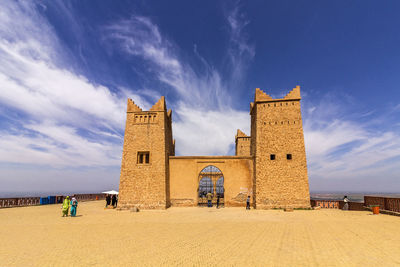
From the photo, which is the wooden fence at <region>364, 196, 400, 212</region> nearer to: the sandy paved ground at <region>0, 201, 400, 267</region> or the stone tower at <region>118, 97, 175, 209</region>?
the sandy paved ground at <region>0, 201, 400, 267</region>

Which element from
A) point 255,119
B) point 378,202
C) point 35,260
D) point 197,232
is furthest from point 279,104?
point 35,260

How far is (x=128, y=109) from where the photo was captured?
20.6m

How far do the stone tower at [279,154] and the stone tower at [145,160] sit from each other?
795cm

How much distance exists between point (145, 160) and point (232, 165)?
7.70m

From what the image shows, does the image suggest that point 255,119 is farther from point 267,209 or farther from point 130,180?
point 130,180

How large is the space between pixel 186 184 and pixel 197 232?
414 inches

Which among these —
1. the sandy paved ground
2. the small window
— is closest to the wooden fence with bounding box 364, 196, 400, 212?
the sandy paved ground

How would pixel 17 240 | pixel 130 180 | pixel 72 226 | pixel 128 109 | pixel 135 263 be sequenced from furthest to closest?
1. pixel 128 109
2. pixel 130 180
3. pixel 72 226
4. pixel 17 240
5. pixel 135 263

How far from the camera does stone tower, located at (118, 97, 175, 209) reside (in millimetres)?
18672

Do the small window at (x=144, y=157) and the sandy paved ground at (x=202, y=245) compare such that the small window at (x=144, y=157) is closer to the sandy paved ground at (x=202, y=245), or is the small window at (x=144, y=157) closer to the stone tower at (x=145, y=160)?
the stone tower at (x=145, y=160)

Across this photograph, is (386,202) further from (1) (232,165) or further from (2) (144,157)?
(2) (144,157)

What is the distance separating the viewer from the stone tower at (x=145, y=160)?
18672mm

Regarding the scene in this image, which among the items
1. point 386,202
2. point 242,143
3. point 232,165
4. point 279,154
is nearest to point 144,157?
point 232,165

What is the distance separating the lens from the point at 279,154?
1888 cm
